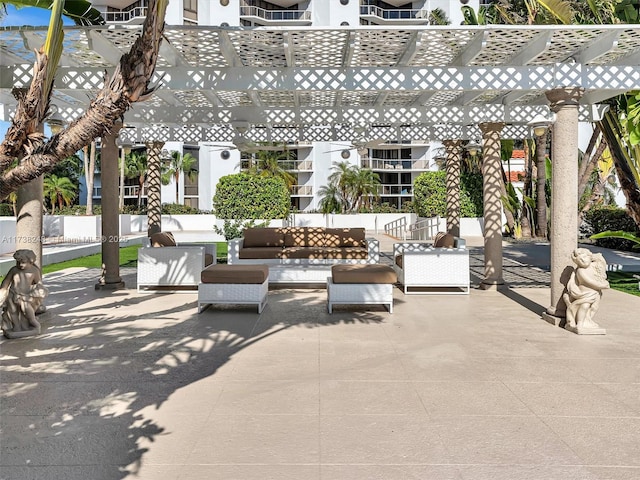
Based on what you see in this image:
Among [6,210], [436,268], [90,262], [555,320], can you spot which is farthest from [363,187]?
[555,320]

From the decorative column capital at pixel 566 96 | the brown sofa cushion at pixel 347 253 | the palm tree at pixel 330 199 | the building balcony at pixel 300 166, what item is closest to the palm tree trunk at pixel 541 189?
the brown sofa cushion at pixel 347 253

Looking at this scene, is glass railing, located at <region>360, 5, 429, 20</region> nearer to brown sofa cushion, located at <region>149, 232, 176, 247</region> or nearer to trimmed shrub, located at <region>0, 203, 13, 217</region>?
trimmed shrub, located at <region>0, 203, 13, 217</region>

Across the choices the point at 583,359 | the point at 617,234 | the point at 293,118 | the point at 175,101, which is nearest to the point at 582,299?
the point at 583,359

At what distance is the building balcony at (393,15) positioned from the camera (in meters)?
42.7

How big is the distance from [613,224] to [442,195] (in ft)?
33.8

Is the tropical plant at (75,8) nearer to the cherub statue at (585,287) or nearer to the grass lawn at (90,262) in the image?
the cherub statue at (585,287)

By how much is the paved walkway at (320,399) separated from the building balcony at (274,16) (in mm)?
37131

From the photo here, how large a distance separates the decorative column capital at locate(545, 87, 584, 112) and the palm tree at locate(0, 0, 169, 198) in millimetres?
5938

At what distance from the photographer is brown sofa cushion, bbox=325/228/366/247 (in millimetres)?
11312

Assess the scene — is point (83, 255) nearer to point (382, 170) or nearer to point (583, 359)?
point (583, 359)

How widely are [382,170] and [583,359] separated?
39.3 m

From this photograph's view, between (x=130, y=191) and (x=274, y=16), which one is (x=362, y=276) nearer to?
(x=130, y=191)

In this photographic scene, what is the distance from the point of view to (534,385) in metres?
4.50

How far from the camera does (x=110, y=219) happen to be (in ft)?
32.5
